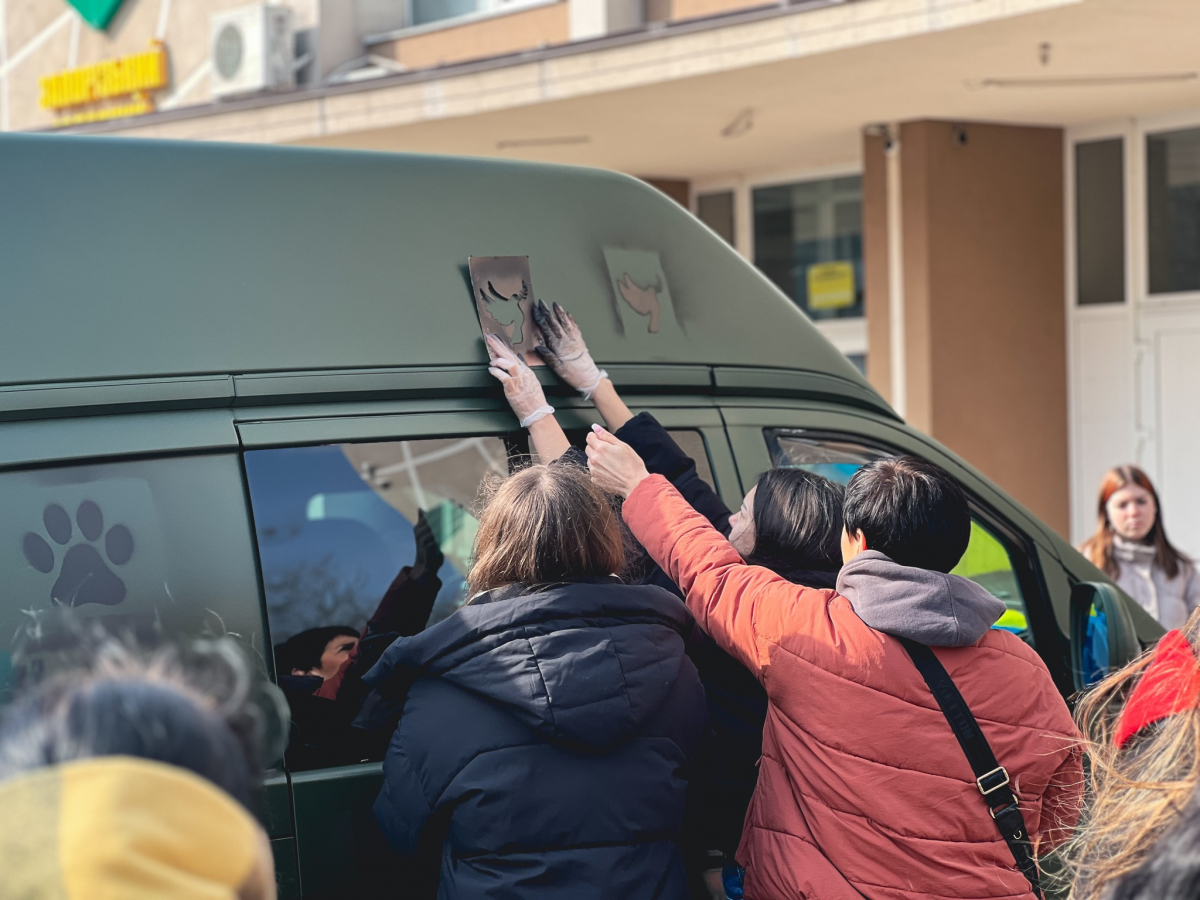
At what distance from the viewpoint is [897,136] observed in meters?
8.68

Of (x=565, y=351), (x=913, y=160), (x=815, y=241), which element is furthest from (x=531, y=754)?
(x=815, y=241)

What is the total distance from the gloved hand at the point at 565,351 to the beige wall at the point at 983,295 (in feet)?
21.4

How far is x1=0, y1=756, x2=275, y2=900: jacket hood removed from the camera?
0.78 meters

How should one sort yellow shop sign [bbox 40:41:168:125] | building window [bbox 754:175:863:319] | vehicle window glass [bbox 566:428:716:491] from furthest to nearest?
yellow shop sign [bbox 40:41:168:125] → building window [bbox 754:175:863:319] → vehicle window glass [bbox 566:428:716:491]

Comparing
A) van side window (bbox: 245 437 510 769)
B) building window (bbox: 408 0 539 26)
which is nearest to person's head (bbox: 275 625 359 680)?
van side window (bbox: 245 437 510 769)

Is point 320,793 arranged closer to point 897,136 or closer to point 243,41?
point 897,136

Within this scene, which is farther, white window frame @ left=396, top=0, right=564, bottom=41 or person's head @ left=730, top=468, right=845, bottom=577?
white window frame @ left=396, top=0, right=564, bottom=41

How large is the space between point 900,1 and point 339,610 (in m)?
5.17

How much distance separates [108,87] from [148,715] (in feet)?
42.3

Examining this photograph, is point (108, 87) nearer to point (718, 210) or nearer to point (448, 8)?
point (448, 8)

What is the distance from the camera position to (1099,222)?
902 cm

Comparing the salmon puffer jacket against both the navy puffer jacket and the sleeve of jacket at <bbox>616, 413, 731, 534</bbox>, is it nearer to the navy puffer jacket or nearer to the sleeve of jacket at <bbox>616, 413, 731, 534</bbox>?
the navy puffer jacket

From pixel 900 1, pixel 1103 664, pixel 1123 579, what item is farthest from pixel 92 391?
pixel 900 1

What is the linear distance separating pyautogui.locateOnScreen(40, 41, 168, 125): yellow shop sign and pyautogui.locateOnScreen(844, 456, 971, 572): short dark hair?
11.3m
